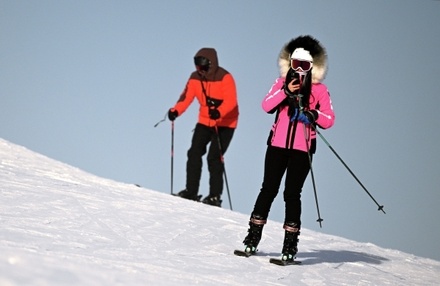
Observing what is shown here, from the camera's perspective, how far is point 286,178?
21.0ft

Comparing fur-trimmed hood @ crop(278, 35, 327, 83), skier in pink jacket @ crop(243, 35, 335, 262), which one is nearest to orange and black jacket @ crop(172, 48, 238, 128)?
fur-trimmed hood @ crop(278, 35, 327, 83)

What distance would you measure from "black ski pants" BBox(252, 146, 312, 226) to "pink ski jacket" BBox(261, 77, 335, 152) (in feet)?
0.24

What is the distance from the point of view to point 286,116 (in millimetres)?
6375

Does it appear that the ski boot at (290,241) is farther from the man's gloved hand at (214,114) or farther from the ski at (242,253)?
the man's gloved hand at (214,114)

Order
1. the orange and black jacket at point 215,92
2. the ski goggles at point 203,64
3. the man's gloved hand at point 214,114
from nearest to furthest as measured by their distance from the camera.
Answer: the man's gloved hand at point 214,114, the orange and black jacket at point 215,92, the ski goggles at point 203,64

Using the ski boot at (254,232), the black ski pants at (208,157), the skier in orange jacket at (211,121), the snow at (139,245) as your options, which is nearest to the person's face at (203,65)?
the skier in orange jacket at (211,121)

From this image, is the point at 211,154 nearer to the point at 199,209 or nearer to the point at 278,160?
the point at 199,209

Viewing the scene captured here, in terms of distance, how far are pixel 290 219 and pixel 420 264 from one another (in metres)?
2.89

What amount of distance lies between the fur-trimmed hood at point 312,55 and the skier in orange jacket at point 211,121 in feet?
14.6

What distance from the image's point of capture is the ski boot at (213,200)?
11227mm

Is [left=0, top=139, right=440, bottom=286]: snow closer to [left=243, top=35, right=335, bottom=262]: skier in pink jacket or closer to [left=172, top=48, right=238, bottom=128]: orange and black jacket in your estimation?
[left=243, top=35, right=335, bottom=262]: skier in pink jacket

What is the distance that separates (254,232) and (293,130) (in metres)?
0.85

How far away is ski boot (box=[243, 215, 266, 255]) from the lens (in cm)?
647

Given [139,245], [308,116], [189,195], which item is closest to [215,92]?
[189,195]
